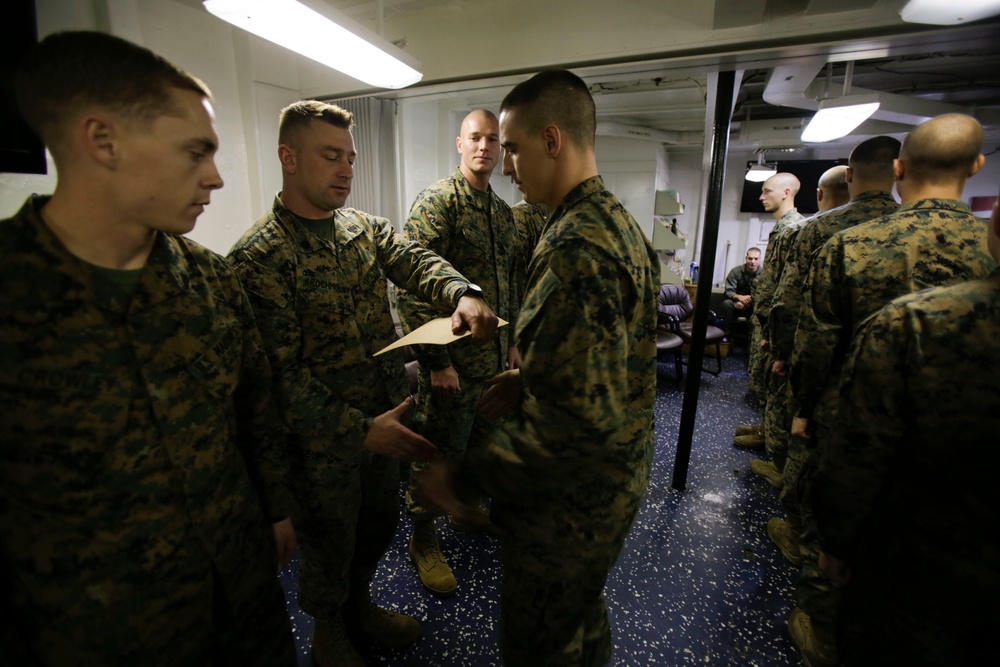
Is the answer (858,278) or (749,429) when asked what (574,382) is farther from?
(749,429)

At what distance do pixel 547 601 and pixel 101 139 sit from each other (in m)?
1.38

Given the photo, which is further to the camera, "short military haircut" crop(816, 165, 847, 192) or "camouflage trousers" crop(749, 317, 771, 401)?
"camouflage trousers" crop(749, 317, 771, 401)

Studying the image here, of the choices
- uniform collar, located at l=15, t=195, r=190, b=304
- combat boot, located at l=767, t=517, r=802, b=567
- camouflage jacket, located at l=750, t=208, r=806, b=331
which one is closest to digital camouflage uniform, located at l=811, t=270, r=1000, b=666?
combat boot, located at l=767, t=517, r=802, b=567

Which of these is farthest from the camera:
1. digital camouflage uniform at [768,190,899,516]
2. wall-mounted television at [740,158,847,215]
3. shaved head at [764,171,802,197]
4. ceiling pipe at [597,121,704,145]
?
wall-mounted television at [740,158,847,215]

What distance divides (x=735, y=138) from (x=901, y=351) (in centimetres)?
567

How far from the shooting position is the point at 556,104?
1110 millimetres

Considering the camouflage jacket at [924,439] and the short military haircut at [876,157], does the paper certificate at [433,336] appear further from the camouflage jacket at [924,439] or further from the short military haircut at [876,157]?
the short military haircut at [876,157]

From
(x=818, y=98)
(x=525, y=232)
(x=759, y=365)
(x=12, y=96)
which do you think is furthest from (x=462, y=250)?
(x=818, y=98)

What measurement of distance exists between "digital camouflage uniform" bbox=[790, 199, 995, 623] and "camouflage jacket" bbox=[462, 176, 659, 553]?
0.75m

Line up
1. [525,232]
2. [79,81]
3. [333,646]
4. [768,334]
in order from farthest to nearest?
[768,334], [525,232], [333,646], [79,81]

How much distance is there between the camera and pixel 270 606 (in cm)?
110

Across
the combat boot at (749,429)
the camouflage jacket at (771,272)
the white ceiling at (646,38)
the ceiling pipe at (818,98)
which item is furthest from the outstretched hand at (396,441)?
the combat boot at (749,429)

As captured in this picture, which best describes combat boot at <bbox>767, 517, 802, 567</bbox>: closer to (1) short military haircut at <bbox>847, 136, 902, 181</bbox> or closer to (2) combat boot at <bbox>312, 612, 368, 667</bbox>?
(1) short military haircut at <bbox>847, 136, 902, 181</bbox>

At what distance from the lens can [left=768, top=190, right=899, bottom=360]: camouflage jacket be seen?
2.34m
